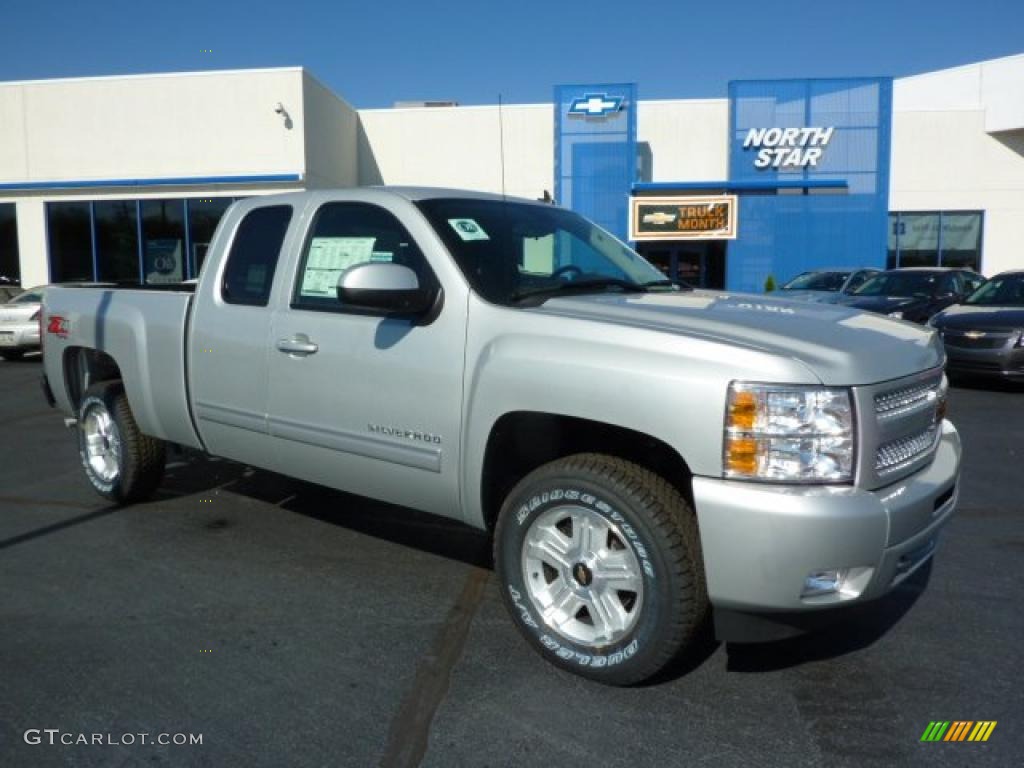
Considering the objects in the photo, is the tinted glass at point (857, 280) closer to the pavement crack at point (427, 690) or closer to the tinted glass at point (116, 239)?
the pavement crack at point (427, 690)

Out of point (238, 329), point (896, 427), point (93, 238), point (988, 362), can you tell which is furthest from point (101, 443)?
point (93, 238)

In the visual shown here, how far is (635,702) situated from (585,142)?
24.1m

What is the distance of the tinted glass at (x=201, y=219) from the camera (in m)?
23.5

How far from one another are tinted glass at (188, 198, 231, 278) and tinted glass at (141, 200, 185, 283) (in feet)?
0.87

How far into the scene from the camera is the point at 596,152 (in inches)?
1009

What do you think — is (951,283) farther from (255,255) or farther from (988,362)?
(255,255)

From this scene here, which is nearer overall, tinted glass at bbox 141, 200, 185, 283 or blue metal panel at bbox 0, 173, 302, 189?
blue metal panel at bbox 0, 173, 302, 189

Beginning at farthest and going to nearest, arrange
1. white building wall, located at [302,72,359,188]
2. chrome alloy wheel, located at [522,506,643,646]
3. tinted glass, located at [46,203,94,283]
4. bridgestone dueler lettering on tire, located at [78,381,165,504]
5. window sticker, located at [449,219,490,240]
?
tinted glass, located at [46,203,94,283] → white building wall, located at [302,72,359,188] → bridgestone dueler lettering on tire, located at [78,381,165,504] → window sticker, located at [449,219,490,240] → chrome alloy wheel, located at [522,506,643,646]

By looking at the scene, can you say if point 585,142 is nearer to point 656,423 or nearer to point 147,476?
point 147,476

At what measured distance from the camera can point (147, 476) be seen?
5566mm

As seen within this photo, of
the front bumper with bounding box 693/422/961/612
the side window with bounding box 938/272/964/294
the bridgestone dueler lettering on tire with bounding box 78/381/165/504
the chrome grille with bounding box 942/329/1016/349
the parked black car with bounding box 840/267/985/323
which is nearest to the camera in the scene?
the front bumper with bounding box 693/422/961/612

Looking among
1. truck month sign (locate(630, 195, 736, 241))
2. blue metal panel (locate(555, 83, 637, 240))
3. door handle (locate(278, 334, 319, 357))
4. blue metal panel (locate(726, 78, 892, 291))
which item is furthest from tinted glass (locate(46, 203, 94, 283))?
door handle (locate(278, 334, 319, 357))

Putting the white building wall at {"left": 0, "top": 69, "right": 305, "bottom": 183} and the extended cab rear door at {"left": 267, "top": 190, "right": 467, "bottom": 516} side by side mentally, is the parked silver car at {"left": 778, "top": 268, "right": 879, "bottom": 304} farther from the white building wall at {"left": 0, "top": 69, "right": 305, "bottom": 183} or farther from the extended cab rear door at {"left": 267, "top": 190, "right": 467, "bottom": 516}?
the white building wall at {"left": 0, "top": 69, "right": 305, "bottom": 183}

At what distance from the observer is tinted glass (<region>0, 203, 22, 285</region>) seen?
24656mm
